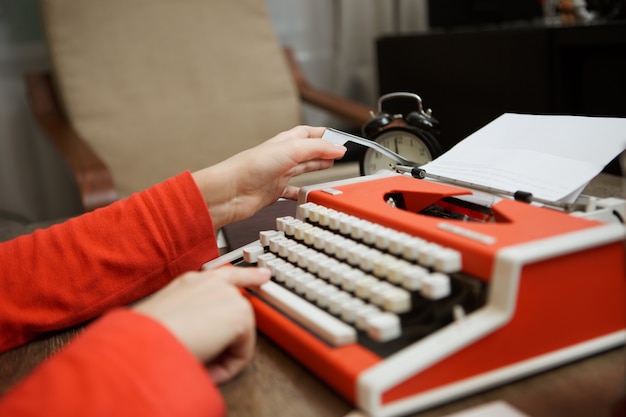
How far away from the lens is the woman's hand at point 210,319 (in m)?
0.54

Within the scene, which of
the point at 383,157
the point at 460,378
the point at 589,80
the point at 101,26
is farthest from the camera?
the point at 101,26

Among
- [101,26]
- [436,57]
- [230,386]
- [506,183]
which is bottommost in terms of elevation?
[230,386]

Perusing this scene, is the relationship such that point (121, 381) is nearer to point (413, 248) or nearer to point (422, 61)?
point (413, 248)

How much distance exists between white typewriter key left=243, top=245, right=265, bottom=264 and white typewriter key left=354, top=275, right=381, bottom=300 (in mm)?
223

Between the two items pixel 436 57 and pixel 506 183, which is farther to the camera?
pixel 436 57

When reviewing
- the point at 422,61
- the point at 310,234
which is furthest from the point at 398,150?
the point at 422,61

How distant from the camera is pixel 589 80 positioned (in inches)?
68.3

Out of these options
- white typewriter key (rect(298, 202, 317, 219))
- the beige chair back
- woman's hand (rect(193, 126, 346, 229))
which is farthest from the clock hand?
the beige chair back

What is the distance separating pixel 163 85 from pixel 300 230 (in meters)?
1.46

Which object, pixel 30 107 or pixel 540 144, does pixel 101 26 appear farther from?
pixel 540 144

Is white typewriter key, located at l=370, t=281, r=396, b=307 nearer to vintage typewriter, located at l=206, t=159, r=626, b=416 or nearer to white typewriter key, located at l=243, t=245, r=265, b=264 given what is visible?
vintage typewriter, located at l=206, t=159, r=626, b=416

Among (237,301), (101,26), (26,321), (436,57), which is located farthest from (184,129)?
(237,301)

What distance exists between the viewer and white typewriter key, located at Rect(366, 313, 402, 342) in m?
0.52

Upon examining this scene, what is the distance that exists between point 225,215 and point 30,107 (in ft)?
5.05
